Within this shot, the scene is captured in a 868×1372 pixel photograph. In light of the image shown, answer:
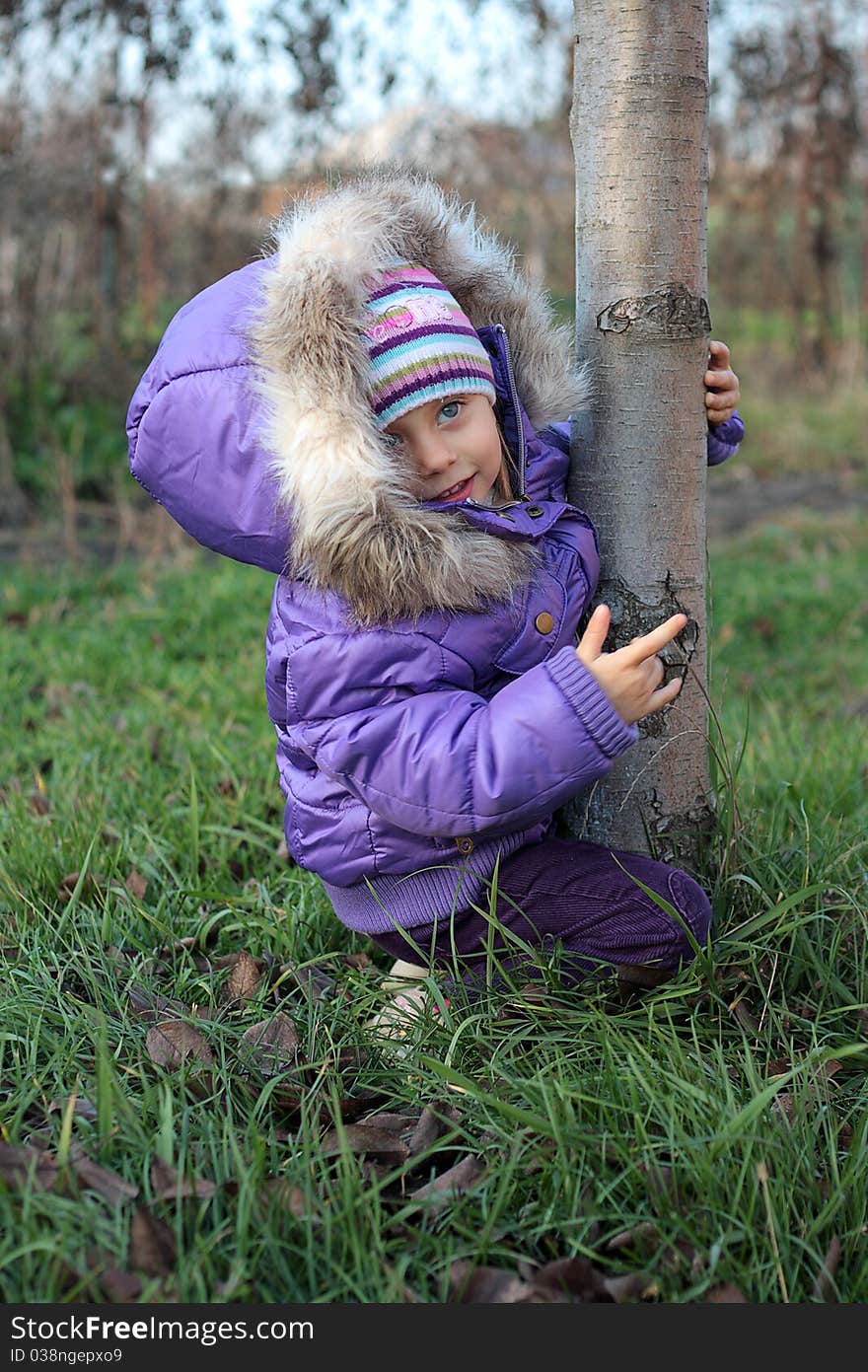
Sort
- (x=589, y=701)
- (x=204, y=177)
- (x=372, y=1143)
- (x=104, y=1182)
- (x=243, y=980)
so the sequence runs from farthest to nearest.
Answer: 1. (x=204, y=177)
2. (x=243, y=980)
3. (x=589, y=701)
4. (x=372, y=1143)
5. (x=104, y=1182)

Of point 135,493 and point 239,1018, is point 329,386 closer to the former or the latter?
point 239,1018

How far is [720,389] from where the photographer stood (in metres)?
2.26

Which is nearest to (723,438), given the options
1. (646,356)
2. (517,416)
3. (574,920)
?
(646,356)

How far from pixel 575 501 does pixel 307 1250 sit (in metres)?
1.36

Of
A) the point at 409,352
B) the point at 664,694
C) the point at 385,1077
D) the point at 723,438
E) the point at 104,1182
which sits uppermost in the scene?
the point at 409,352

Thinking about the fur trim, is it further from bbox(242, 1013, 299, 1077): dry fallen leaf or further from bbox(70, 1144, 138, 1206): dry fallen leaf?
bbox(70, 1144, 138, 1206): dry fallen leaf

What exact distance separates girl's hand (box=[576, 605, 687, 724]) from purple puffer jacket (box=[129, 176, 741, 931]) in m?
0.04

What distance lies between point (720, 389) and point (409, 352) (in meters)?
0.65

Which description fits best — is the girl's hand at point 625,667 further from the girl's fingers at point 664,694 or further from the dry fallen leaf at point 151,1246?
the dry fallen leaf at point 151,1246

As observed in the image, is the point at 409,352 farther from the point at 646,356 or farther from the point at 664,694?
the point at 664,694

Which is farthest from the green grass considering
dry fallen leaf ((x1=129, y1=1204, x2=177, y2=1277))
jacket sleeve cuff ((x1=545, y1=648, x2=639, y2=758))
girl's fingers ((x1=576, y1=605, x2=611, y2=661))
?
girl's fingers ((x1=576, y1=605, x2=611, y2=661))

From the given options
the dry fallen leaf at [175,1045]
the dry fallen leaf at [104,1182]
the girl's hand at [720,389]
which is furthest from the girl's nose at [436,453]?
the dry fallen leaf at [104,1182]

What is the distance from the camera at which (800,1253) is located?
154 centimetres

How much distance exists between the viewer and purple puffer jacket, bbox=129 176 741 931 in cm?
187
